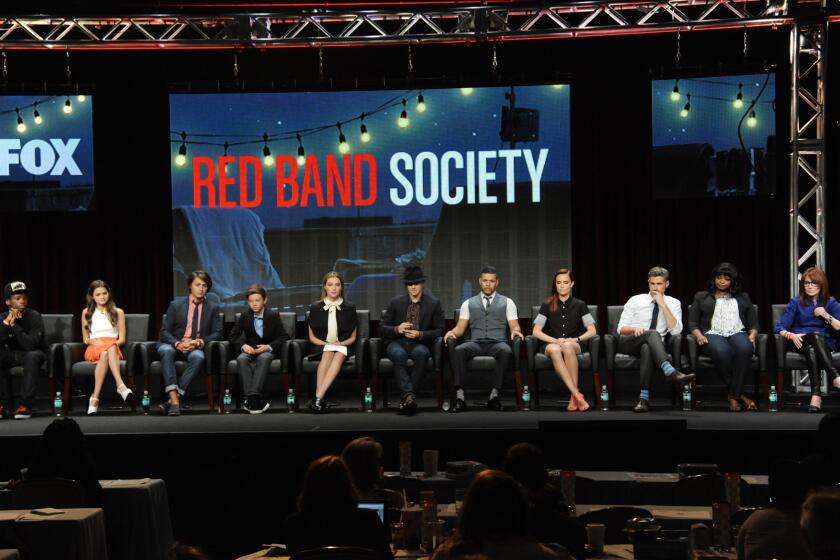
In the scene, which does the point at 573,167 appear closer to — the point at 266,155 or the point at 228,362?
the point at 266,155

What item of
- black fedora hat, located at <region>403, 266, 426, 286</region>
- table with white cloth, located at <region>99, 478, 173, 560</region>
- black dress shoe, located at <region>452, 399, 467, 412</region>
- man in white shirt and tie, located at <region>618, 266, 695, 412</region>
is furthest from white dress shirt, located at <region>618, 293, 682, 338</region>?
table with white cloth, located at <region>99, 478, 173, 560</region>

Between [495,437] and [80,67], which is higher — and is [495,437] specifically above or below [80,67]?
below

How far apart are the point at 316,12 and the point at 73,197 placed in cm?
265

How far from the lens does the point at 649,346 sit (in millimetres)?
7523

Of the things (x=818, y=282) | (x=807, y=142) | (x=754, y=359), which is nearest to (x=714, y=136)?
(x=807, y=142)

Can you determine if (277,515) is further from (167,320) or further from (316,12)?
(316,12)

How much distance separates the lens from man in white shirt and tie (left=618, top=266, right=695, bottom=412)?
745 cm

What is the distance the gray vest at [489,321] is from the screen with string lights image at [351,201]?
1.02m

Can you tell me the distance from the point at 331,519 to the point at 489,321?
4937 mm

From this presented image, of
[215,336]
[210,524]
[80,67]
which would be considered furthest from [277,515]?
[80,67]

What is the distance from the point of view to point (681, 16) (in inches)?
316

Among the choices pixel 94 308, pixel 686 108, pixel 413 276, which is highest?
pixel 686 108

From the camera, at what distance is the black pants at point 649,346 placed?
748 cm

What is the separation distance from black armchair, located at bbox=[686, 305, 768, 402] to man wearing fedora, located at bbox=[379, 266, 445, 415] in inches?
69.6
